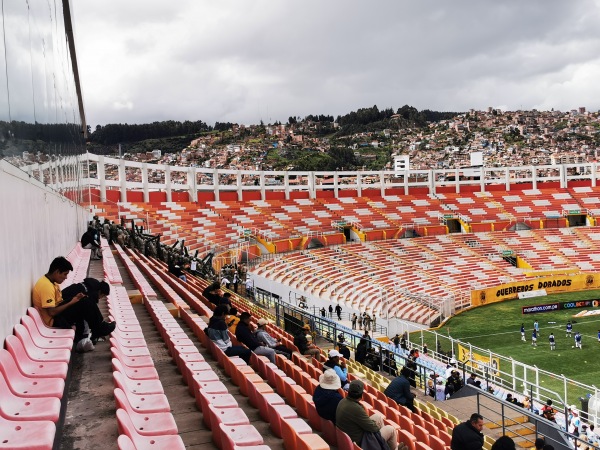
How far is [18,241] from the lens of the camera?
4.67 meters

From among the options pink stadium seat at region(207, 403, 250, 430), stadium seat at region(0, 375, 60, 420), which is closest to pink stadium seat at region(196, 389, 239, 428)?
pink stadium seat at region(207, 403, 250, 430)

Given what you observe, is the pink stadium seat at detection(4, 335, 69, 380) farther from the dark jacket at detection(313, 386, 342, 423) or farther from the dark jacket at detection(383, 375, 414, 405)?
the dark jacket at detection(383, 375, 414, 405)

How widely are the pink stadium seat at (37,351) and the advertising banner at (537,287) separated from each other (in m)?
30.1

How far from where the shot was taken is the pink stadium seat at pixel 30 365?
3.64m

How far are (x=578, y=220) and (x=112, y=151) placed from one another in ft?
329

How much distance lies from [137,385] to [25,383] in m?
1.02

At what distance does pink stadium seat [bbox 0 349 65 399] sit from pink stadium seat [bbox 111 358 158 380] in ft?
2.86

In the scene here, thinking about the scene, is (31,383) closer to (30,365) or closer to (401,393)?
(30,365)

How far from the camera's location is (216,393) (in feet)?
15.9

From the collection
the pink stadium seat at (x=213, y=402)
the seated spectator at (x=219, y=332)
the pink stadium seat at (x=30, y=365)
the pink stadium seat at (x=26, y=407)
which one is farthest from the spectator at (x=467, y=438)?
the pink stadium seat at (x=26, y=407)

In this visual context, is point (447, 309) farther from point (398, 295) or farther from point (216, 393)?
point (216, 393)

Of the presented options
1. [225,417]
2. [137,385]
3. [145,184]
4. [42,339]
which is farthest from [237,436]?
[145,184]

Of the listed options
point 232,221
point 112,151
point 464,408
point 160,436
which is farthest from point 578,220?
point 112,151

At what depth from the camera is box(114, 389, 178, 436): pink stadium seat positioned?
3447 millimetres
